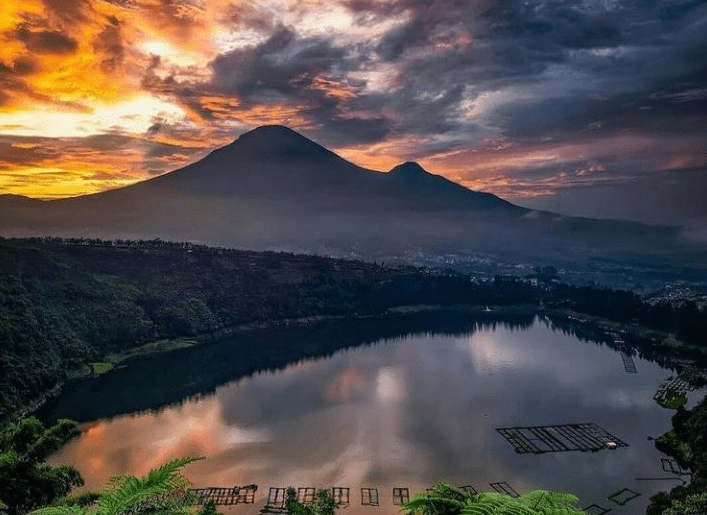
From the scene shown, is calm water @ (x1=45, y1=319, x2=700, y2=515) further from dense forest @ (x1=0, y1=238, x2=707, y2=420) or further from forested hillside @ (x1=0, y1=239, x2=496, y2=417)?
dense forest @ (x1=0, y1=238, x2=707, y2=420)

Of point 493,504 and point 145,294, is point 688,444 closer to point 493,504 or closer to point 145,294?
point 493,504

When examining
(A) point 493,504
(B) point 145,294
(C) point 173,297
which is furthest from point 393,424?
(B) point 145,294

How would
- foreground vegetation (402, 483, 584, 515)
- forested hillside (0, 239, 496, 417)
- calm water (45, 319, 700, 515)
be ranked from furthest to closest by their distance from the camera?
forested hillside (0, 239, 496, 417), calm water (45, 319, 700, 515), foreground vegetation (402, 483, 584, 515)

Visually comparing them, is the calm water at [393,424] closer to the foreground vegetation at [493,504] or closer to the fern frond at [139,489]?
the foreground vegetation at [493,504]

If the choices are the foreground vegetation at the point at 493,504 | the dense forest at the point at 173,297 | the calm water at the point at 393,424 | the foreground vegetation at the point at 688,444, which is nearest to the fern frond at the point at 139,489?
the foreground vegetation at the point at 493,504

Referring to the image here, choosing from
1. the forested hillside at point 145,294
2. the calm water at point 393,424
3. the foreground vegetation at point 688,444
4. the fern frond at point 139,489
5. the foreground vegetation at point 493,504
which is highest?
the fern frond at point 139,489

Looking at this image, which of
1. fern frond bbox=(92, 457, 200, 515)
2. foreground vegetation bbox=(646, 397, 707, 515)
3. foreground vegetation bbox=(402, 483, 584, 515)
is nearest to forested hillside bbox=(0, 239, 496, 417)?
fern frond bbox=(92, 457, 200, 515)
